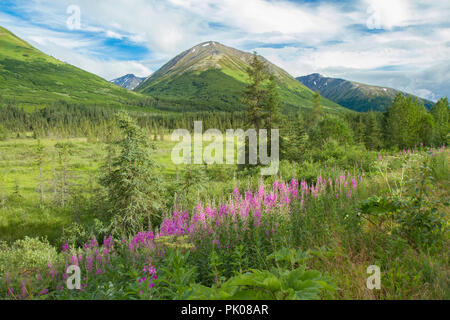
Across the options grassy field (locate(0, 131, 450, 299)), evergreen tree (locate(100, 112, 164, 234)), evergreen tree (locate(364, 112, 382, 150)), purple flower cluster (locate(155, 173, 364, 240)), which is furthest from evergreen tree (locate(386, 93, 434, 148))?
purple flower cluster (locate(155, 173, 364, 240))

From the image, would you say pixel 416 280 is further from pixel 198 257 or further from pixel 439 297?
pixel 198 257

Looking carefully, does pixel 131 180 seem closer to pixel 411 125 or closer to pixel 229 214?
pixel 229 214

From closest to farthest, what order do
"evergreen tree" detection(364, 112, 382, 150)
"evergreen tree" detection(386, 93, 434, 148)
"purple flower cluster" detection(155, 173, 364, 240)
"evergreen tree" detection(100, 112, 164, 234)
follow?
"purple flower cluster" detection(155, 173, 364, 240), "evergreen tree" detection(100, 112, 164, 234), "evergreen tree" detection(386, 93, 434, 148), "evergreen tree" detection(364, 112, 382, 150)

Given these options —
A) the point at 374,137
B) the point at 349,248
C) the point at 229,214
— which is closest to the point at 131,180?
the point at 229,214

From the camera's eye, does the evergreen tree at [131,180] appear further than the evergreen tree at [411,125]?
No

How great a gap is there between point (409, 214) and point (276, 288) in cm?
254

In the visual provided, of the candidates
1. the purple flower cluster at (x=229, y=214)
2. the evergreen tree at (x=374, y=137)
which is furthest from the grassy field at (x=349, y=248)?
the evergreen tree at (x=374, y=137)

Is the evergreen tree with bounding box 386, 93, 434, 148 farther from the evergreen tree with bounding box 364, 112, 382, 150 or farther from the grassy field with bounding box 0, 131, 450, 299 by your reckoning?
the grassy field with bounding box 0, 131, 450, 299

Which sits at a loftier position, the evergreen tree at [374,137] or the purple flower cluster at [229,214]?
the evergreen tree at [374,137]

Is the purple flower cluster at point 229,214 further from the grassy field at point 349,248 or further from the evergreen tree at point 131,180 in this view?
the evergreen tree at point 131,180

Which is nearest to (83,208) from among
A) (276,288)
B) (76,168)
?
(76,168)

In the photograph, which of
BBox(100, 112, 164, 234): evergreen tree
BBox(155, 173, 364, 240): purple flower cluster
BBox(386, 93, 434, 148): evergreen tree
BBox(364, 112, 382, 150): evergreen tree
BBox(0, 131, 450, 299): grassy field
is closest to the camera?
BBox(0, 131, 450, 299): grassy field

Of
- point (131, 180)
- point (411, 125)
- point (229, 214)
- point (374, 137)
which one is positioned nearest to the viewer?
point (229, 214)

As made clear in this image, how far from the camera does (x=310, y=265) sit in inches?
134
